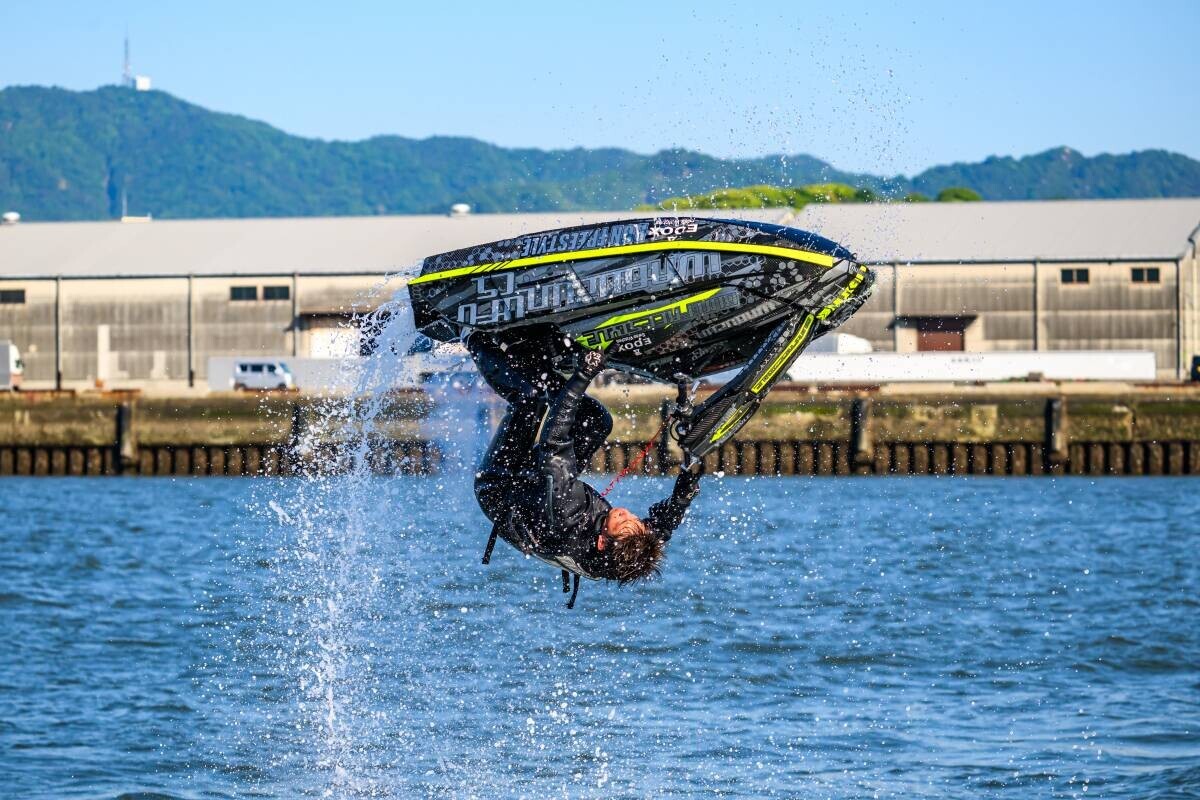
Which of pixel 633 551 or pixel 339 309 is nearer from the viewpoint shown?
pixel 633 551

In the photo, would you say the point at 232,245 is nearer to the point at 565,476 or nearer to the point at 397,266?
the point at 397,266

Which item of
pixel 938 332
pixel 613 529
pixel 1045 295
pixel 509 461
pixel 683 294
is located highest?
pixel 1045 295

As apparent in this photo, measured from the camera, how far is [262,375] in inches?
2060

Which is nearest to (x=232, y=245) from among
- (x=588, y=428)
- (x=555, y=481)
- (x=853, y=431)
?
(x=853, y=431)

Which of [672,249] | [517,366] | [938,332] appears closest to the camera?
[672,249]

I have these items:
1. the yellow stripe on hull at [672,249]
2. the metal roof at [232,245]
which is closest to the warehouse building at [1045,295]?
the metal roof at [232,245]

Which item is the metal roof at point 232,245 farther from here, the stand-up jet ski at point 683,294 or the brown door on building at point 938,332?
Answer: the stand-up jet ski at point 683,294

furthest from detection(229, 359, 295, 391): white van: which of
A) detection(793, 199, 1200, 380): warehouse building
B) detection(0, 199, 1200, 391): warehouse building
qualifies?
detection(793, 199, 1200, 380): warehouse building

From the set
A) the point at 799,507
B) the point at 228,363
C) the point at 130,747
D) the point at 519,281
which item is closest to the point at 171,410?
the point at 228,363

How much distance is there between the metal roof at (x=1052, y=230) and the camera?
55.5m

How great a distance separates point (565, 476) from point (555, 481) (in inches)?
2.8

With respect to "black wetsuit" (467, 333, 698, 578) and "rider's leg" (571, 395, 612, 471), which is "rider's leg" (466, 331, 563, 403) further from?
"rider's leg" (571, 395, 612, 471)

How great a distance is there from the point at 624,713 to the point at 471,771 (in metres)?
2.51

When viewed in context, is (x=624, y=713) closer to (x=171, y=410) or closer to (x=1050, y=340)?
(x=171, y=410)
